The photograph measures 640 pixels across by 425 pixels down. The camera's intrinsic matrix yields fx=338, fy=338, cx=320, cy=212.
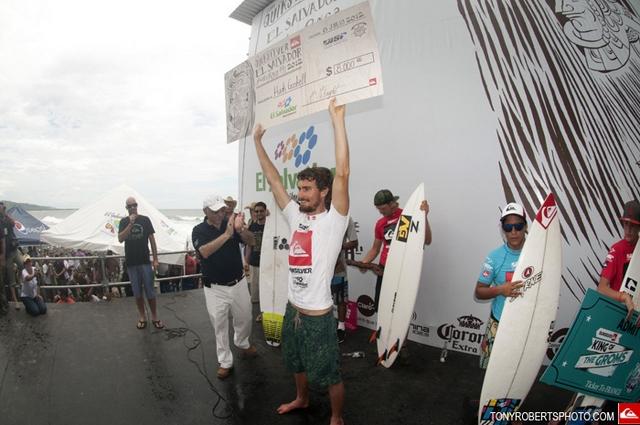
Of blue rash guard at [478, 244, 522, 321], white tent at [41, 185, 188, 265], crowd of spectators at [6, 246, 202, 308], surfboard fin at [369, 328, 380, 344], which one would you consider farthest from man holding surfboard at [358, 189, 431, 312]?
white tent at [41, 185, 188, 265]

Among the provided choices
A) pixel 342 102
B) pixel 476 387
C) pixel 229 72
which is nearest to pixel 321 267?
pixel 342 102

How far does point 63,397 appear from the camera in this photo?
3086 millimetres

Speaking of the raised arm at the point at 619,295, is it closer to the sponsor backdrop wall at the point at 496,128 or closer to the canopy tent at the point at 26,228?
the sponsor backdrop wall at the point at 496,128

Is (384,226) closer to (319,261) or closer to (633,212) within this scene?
(319,261)

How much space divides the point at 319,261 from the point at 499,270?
1401 millimetres

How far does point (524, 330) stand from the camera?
2.44m

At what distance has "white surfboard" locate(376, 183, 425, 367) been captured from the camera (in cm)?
346

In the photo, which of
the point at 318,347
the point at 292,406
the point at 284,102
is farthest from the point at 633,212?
the point at 292,406

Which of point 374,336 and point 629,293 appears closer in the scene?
point 629,293

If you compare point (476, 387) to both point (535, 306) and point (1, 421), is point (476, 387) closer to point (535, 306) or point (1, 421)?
point (535, 306)

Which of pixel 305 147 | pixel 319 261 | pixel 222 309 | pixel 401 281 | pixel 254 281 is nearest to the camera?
pixel 319 261

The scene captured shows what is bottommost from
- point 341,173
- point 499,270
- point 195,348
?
point 195,348

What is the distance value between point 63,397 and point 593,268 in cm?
532

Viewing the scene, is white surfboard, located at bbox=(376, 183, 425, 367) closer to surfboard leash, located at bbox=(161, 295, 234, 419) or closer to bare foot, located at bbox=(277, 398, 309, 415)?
bare foot, located at bbox=(277, 398, 309, 415)
